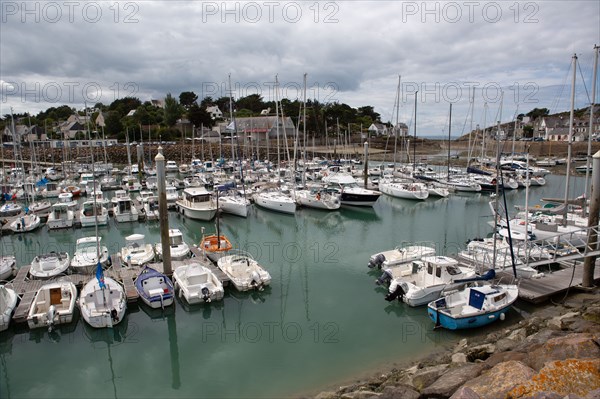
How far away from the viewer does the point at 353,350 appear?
15.0 meters

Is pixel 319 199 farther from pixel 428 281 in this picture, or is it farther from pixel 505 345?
pixel 505 345

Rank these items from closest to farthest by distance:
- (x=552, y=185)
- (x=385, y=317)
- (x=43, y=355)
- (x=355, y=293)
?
(x=43, y=355)
(x=385, y=317)
(x=355, y=293)
(x=552, y=185)

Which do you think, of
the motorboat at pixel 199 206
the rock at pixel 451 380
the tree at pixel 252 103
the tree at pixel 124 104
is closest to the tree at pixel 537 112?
the tree at pixel 252 103

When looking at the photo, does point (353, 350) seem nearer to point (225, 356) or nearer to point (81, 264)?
point (225, 356)

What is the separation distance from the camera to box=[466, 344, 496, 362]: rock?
1273cm

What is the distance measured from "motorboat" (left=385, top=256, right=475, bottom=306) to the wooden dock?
2073mm

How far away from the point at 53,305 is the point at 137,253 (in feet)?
20.6

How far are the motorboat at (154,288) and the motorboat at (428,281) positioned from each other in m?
9.45

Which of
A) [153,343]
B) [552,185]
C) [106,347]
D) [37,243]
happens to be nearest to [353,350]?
[153,343]

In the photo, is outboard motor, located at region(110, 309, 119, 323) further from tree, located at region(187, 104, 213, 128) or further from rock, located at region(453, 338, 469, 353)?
tree, located at region(187, 104, 213, 128)

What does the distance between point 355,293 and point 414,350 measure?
5.10 meters

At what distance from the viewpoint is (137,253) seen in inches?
900

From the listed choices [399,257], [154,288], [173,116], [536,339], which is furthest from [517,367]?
[173,116]

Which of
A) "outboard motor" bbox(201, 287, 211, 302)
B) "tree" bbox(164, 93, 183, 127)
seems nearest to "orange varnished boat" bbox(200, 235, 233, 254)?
"outboard motor" bbox(201, 287, 211, 302)
